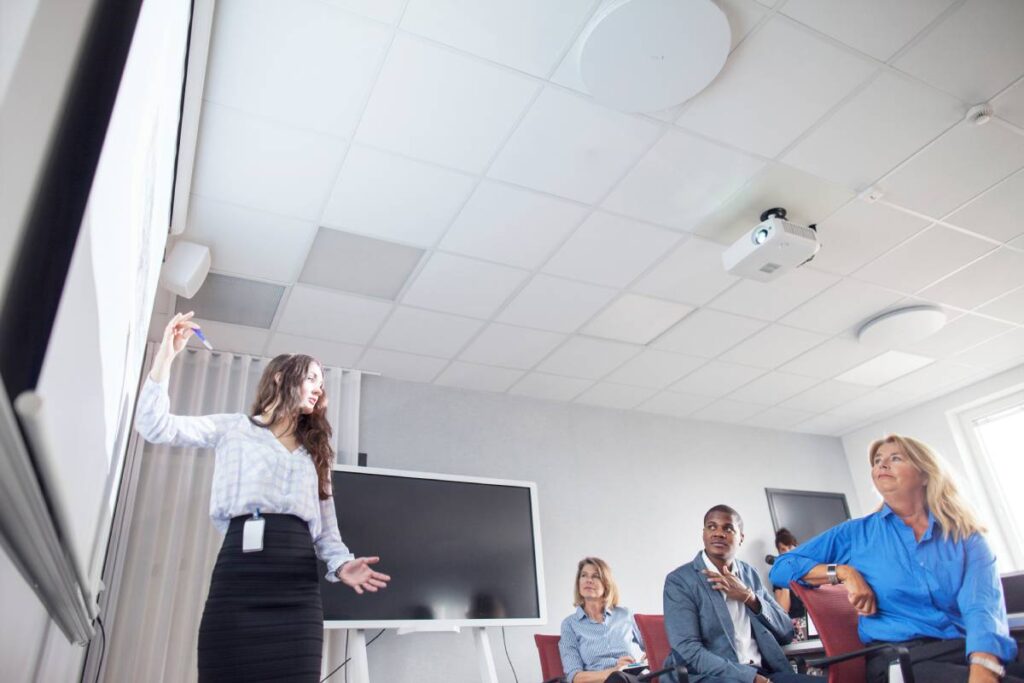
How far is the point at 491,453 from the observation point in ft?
16.9

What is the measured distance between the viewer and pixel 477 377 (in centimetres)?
510

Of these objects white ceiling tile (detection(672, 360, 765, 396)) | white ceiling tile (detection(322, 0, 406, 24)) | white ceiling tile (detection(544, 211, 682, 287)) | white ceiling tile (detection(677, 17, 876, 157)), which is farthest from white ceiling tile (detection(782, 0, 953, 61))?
white ceiling tile (detection(672, 360, 765, 396))

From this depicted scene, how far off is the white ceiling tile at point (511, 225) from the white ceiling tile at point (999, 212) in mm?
2090

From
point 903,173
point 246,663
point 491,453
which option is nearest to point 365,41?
point 246,663

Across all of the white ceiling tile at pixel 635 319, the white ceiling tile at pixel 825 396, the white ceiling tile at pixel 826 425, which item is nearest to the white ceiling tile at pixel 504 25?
the white ceiling tile at pixel 635 319

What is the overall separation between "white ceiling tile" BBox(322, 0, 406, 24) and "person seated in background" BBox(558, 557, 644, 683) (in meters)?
3.03

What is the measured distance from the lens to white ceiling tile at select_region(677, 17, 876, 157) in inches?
103

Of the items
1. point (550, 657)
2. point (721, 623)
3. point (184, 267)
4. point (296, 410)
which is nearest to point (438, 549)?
point (550, 657)

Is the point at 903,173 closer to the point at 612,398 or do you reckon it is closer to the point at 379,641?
the point at 612,398

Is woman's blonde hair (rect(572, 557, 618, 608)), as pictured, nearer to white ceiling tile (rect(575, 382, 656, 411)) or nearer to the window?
white ceiling tile (rect(575, 382, 656, 411))

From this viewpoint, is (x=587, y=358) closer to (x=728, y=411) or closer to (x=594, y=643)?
(x=728, y=411)

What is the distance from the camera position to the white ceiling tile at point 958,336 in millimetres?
4777

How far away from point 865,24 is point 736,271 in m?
1.35

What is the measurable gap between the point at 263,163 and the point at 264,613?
219 cm
